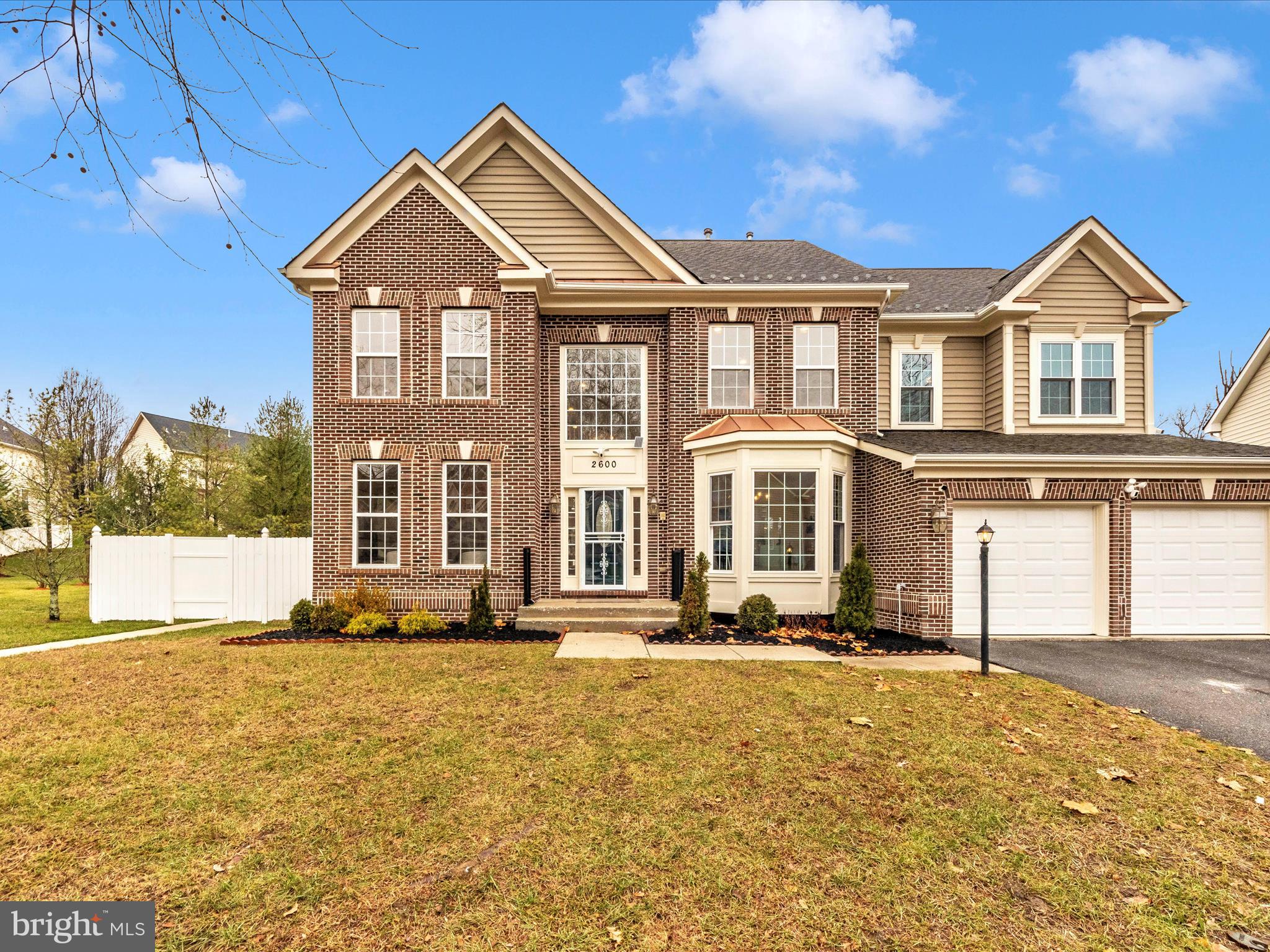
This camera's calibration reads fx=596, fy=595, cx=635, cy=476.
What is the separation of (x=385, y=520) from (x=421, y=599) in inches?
72.2

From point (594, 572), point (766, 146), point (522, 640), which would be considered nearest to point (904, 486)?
point (594, 572)

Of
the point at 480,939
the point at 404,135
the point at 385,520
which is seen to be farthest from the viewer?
the point at 385,520

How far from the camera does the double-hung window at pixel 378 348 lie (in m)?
A: 12.6

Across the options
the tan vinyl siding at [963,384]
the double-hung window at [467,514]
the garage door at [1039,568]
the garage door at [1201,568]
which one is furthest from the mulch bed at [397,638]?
the garage door at [1201,568]

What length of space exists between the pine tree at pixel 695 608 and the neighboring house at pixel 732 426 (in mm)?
1295

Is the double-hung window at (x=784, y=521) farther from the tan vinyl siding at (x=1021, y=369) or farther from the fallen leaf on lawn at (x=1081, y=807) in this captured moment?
the fallen leaf on lawn at (x=1081, y=807)

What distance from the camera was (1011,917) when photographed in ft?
10.4

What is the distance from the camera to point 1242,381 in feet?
63.1

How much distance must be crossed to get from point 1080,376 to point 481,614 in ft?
46.5

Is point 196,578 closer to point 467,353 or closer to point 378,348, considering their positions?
point 378,348

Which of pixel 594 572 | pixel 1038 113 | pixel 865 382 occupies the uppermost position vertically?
pixel 1038 113

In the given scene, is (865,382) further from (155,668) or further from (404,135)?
(155,668)

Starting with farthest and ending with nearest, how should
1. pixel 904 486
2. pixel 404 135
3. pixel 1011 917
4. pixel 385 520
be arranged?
1. pixel 385 520
2. pixel 904 486
3. pixel 404 135
4. pixel 1011 917

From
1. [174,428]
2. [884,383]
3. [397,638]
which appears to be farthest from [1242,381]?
[174,428]
